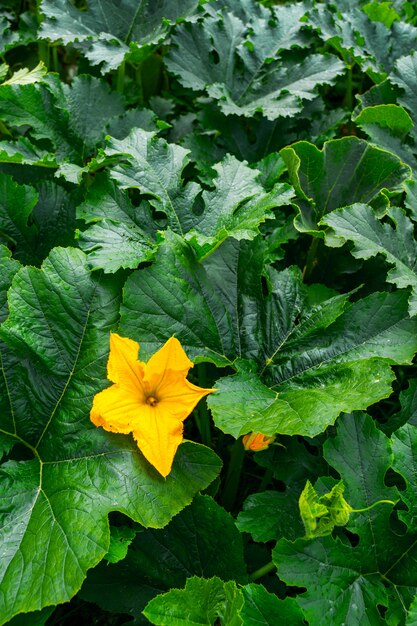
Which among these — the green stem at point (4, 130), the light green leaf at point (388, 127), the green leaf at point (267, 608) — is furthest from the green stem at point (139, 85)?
the green leaf at point (267, 608)

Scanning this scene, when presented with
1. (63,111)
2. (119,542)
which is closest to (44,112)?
(63,111)

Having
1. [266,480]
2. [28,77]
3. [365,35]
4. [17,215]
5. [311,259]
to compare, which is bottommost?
[266,480]

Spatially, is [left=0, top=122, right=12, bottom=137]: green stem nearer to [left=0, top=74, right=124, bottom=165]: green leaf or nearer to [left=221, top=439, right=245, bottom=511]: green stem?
[left=0, top=74, right=124, bottom=165]: green leaf

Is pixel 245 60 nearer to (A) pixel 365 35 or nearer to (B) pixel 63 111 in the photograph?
(A) pixel 365 35

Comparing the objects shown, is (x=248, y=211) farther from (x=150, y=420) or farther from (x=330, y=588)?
(x=330, y=588)

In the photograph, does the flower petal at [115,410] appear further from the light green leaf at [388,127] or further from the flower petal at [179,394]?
the light green leaf at [388,127]

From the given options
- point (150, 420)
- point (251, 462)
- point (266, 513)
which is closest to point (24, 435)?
point (150, 420)
